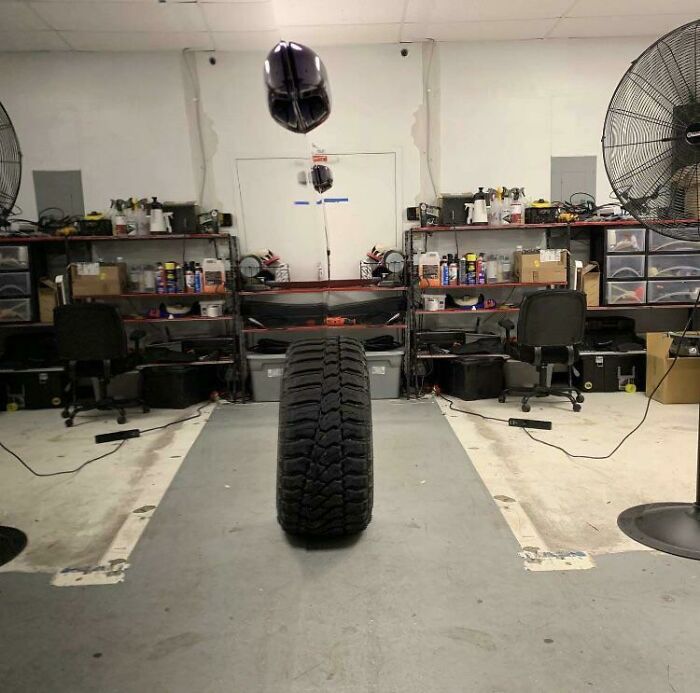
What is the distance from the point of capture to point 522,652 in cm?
154

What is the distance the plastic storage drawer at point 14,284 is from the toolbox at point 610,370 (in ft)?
14.7

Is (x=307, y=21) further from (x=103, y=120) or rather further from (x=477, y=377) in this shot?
(x=477, y=377)

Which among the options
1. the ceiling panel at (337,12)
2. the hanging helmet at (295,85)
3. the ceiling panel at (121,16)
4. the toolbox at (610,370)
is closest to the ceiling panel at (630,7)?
the ceiling panel at (337,12)

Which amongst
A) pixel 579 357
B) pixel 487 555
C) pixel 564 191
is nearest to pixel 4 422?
pixel 487 555

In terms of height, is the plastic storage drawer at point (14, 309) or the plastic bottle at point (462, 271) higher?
the plastic bottle at point (462, 271)

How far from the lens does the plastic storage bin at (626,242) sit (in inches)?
183

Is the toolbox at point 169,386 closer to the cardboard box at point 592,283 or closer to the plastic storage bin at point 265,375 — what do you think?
the plastic storage bin at point 265,375

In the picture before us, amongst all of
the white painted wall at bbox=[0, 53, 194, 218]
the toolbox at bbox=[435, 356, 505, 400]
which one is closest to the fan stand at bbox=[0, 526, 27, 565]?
the toolbox at bbox=[435, 356, 505, 400]

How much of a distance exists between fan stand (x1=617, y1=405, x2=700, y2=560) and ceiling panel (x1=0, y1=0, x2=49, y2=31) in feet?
15.7

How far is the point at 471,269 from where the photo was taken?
4.73 meters

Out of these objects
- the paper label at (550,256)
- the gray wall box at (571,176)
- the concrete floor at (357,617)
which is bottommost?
the concrete floor at (357,617)

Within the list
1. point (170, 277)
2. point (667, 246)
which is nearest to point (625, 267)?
point (667, 246)

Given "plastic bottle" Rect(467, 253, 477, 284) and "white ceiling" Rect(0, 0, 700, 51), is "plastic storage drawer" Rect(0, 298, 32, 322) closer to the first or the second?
"white ceiling" Rect(0, 0, 700, 51)

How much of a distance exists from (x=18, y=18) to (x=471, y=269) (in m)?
3.83
